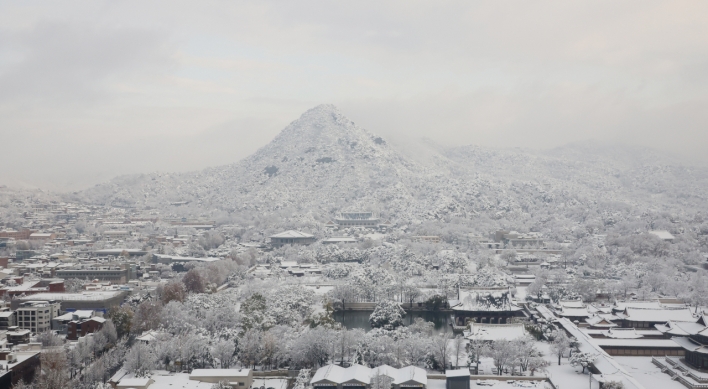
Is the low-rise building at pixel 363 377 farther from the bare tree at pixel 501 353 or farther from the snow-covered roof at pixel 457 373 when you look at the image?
the bare tree at pixel 501 353

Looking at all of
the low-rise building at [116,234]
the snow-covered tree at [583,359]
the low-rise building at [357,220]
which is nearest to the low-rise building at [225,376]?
the snow-covered tree at [583,359]

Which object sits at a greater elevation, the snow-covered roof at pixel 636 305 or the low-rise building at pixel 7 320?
the snow-covered roof at pixel 636 305

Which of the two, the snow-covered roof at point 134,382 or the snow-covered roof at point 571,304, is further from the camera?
the snow-covered roof at point 571,304

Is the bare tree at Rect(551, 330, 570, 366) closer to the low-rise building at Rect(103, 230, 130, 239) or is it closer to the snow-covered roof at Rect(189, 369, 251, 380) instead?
the snow-covered roof at Rect(189, 369, 251, 380)

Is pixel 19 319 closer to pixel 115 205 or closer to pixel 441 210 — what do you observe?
pixel 441 210

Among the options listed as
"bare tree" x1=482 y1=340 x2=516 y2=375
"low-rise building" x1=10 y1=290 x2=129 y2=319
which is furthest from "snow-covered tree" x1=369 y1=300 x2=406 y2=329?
"low-rise building" x1=10 y1=290 x2=129 y2=319
